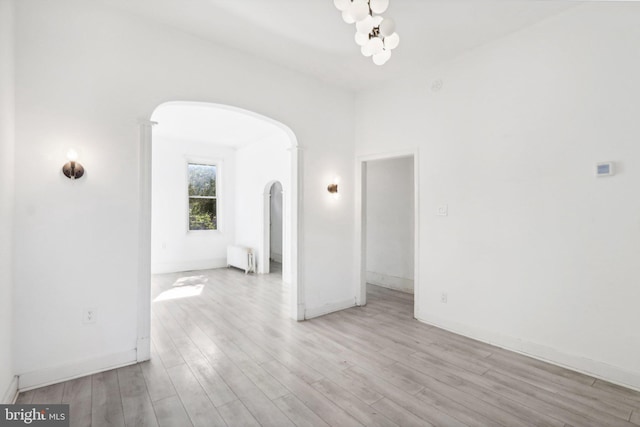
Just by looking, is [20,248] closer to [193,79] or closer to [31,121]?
[31,121]

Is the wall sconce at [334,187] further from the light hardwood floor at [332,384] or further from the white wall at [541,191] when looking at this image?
the light hardwood floor at [332,384]

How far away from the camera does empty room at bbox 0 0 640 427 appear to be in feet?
7.32

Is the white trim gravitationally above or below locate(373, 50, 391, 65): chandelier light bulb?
below

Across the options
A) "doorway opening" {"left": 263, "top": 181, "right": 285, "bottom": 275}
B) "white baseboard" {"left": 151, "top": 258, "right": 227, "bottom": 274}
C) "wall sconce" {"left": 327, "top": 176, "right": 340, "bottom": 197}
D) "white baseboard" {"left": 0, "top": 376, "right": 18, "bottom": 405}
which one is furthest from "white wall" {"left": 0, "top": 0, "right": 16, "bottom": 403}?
"doorway opening" {"left": 263, "top": 181, "right": 285, "bottom": 275}

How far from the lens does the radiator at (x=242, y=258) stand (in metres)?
6.84

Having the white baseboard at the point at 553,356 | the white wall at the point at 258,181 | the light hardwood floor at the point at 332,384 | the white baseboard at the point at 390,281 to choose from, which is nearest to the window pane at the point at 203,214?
the white wall at the point at 258,181

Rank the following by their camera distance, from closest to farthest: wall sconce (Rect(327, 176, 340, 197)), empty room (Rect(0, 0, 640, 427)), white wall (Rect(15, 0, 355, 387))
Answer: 1. empty room (Rect(0, 0, 640, 427))
2. white wall (Rect(15, 0, 355, 387))
3. wall sconce (Rect(327, 176, 340, 197))

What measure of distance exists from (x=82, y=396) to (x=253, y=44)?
361cm

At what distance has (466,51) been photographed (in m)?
3.43

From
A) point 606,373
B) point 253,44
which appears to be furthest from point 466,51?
point 606,373

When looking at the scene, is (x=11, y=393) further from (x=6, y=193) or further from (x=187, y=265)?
(x=187, y=265)

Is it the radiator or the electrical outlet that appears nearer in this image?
the electrical outlet

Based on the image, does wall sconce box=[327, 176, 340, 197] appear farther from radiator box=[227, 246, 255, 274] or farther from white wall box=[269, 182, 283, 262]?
white wall box=[269, 182, 283, 262]

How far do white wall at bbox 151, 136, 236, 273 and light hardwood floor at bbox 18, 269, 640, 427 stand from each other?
350 cm
